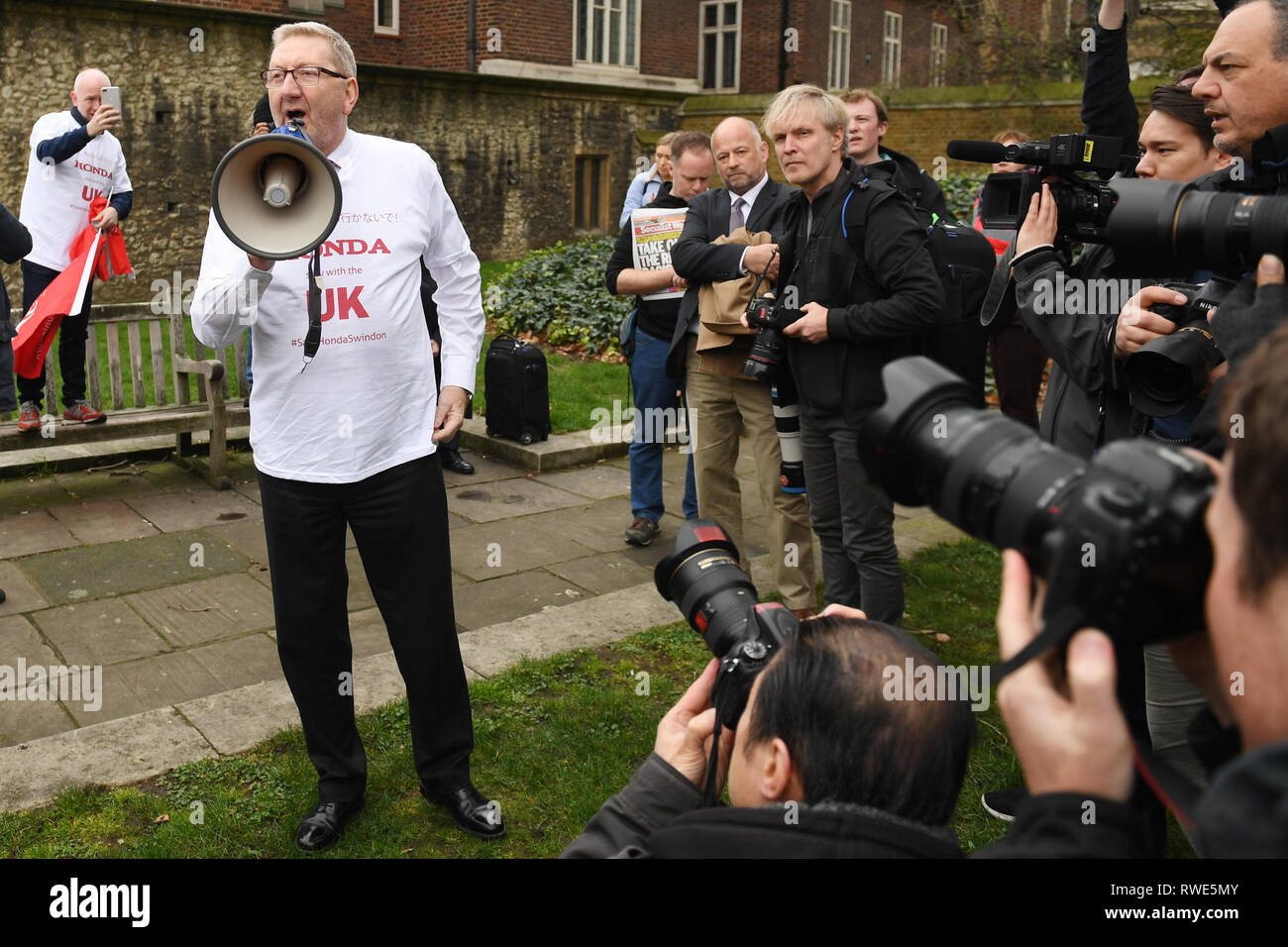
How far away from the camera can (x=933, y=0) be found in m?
31.5

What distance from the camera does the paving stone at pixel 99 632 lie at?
4742 mm

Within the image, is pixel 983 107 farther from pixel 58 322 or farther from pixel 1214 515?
pixel 1214 515

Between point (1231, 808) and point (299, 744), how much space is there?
11.6 ft

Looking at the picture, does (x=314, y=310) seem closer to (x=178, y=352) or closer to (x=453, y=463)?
(x=453, y=463)

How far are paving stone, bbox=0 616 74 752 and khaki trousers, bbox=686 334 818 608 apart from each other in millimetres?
2594

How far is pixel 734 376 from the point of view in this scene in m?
5.15

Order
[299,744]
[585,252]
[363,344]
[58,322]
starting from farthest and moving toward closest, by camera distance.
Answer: [585,252]
[58,322]
[299,744]
[363,344]

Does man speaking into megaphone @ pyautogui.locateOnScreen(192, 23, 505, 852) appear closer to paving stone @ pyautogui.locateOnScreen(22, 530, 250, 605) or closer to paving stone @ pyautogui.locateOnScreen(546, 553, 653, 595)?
paving stone @ pyautogui.locateOnScreen(546, 553, 653, 595)

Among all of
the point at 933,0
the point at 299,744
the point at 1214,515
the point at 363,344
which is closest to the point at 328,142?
the point at 363,344

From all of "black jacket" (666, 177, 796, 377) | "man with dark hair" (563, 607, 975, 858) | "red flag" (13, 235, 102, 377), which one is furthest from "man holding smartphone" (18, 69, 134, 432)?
"man with dark hair" (563, 607, 975, 858)

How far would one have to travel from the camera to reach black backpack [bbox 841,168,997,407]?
4270mm

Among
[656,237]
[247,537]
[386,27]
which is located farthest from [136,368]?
[386,27]

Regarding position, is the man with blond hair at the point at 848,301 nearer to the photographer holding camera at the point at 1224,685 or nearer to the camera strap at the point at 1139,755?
the camera strap at the point at 1139,755

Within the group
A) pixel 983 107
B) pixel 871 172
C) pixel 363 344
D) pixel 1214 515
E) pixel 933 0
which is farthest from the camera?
pixel 933 0
